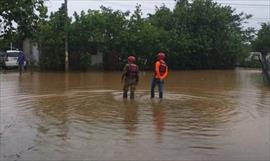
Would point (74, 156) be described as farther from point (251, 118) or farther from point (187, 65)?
point (187, 65)

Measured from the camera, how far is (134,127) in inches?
461

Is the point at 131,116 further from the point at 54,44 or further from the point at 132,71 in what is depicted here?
the point at 54,44

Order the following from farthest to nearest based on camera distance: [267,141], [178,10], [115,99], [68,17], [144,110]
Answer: [178,10], [68,17], [115,99], [144,110], [267,141]

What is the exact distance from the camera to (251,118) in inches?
531

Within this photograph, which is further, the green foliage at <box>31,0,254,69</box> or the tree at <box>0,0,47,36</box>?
the green foliage at <box>31,0,254,69</box>

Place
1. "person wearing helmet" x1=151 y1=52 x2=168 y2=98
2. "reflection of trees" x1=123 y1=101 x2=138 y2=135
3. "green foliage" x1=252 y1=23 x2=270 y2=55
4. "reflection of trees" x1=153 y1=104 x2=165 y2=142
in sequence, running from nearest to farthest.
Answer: "reflection of trees" x1=153 y1=104 x2=165 y2=142 < "reflection of trees" x1=123 y1=101 x2=138 y2=135 < "person wearing helmet" x1=151 y1=52 x2=168 y2=98 < "green foliage" x1=252 y1=23 x2=270 y2=55

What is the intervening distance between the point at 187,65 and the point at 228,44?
395 centimetres

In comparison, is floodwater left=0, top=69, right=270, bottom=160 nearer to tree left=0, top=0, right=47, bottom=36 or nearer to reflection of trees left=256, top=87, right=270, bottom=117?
reflection of trees left=256, top=87, right=270, bottom=117

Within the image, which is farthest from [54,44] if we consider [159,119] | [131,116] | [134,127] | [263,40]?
[263,40]

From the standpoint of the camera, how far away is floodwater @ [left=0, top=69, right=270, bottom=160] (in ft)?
29.5

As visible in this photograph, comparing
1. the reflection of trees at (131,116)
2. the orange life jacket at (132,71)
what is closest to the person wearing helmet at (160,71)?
the orange life jacket at (132,71)

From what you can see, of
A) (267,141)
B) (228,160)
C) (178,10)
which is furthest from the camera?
(178,10)

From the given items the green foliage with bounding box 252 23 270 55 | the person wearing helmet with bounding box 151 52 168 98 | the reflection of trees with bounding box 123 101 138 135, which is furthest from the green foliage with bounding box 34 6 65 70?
the green foliage with bounding box 252 23 270 55

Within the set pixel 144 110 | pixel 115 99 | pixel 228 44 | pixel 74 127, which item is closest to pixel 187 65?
pixel 228 44
